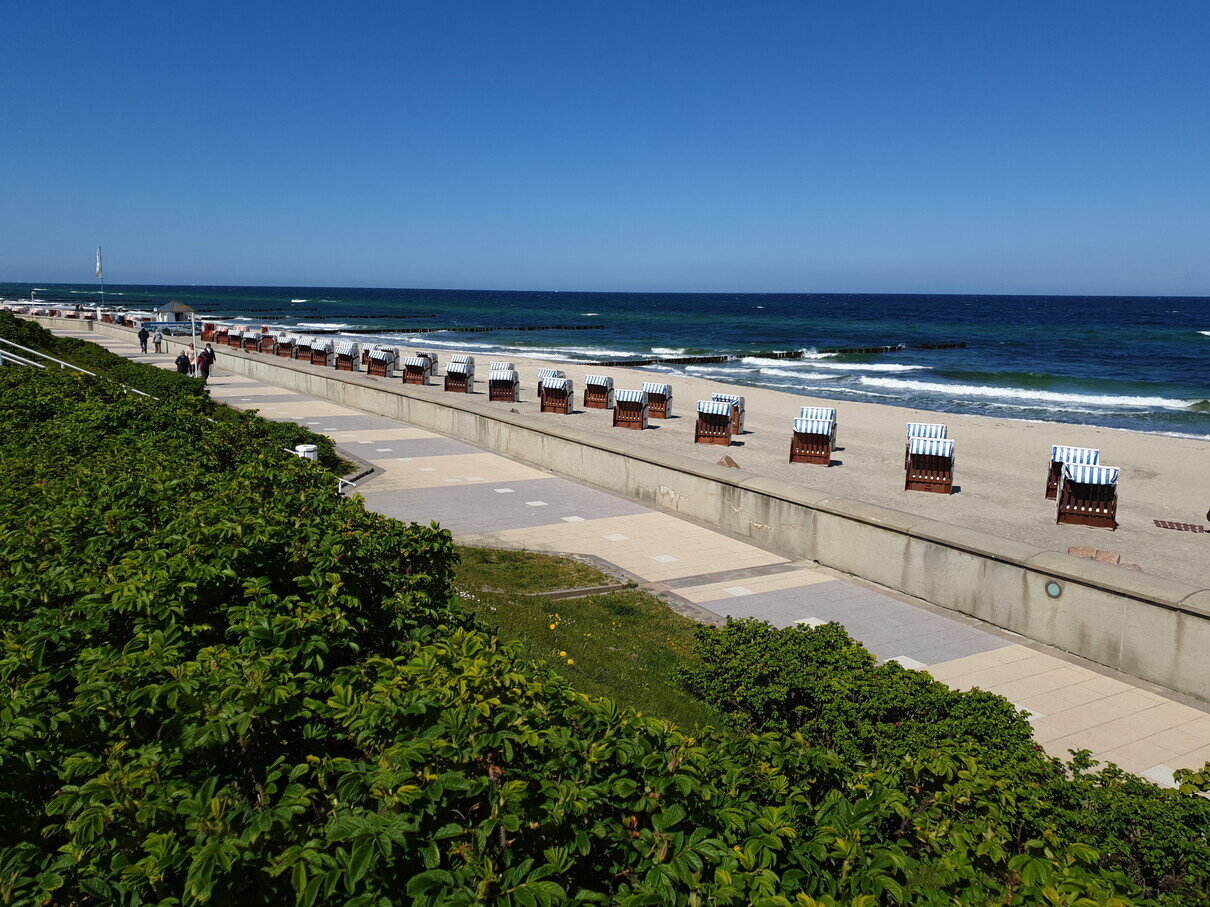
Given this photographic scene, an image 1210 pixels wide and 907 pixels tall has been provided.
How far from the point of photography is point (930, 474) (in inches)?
643

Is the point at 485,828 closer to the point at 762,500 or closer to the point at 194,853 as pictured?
the point at 194,853

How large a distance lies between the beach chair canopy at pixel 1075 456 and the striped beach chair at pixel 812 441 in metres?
4.24

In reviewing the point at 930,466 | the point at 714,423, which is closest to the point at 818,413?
the point at 714,423

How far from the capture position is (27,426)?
8562 mm

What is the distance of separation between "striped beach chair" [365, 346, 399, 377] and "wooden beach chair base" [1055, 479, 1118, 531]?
24.7 meters

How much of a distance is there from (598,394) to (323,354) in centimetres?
1544

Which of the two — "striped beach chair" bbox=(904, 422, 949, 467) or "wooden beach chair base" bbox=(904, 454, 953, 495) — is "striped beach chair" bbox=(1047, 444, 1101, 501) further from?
"striped beach chair" bbox=(904, 422, 949, 467)

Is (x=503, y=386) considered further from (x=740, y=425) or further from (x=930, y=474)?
(x=930, y=474)

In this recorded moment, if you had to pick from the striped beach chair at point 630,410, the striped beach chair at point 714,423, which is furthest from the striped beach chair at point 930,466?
the striped beach chair at point 630,410

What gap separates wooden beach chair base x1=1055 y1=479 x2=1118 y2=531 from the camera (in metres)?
13.9

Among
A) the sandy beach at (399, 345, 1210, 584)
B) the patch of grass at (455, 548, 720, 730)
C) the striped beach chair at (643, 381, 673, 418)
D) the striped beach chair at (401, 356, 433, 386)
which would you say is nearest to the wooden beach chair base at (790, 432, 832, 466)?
the sandy beach at (399, 345, 1210, 584)

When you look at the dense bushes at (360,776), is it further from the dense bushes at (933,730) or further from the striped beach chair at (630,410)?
the striped beach chair at (630,410)

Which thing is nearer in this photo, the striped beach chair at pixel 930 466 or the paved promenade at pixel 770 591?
the paved promenade at pixel 770 591

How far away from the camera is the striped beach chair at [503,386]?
87.3 feet
